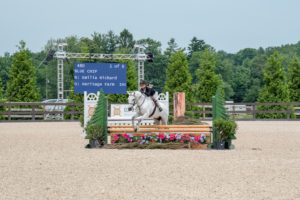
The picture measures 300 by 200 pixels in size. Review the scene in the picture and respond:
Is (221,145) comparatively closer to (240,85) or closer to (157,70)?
(157,70)

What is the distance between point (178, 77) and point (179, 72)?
15.7 inches

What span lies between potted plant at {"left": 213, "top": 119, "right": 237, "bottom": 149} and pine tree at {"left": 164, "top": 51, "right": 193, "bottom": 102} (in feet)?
62.9

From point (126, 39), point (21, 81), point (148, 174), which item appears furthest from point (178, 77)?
point (126, 39)

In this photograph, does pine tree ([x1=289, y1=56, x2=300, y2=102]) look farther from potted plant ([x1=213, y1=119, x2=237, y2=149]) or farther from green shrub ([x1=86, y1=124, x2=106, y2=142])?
green shrub ([x1=86, y1=124, x2=106, y2=142])

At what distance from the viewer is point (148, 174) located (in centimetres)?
612

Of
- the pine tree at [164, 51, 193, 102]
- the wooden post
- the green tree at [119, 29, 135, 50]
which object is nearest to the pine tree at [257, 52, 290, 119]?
the pine tree at [164, 51, 193, 102]

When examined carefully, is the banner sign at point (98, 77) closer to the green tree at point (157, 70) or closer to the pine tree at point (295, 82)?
the pine tree at point (295, 82)

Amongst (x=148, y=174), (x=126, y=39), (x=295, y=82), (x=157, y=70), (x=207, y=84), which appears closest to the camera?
(x=148, y=174)

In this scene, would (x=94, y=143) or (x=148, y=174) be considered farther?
(x=94, y=143)

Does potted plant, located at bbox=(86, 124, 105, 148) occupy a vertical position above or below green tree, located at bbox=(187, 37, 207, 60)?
below

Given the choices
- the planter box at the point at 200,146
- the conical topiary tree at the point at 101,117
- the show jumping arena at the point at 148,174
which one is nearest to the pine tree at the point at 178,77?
the conical topiary tree at the point at 101,117

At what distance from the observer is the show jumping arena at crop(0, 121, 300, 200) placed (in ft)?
16.1

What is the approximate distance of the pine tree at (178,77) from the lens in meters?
29.1

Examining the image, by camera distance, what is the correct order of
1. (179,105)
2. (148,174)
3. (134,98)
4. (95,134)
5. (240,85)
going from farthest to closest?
(240,85) < (179,105) < (95,134) < (134,98) < (148,174)
